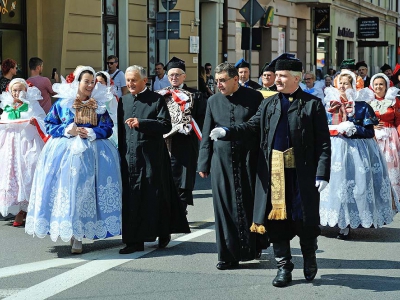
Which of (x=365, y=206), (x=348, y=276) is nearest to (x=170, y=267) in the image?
(x=348, y=276)

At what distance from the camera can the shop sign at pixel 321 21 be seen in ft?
125

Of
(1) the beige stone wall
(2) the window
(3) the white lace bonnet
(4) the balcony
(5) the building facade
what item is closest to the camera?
(3) the white lace bonnet

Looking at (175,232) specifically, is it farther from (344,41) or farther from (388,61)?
(388,61)

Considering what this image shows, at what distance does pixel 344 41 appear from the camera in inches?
1746

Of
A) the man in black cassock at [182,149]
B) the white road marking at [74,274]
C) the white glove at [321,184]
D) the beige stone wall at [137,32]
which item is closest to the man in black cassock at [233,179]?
the white glove at [321,184]

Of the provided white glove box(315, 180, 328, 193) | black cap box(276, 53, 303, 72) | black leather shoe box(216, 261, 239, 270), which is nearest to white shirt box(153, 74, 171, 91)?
black leather shoe box(216, 261, 239, 270)

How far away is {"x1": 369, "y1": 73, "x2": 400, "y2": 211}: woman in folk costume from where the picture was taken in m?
10.8

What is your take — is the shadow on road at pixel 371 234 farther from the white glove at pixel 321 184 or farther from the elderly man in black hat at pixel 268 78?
the white glove at pixel 321 184

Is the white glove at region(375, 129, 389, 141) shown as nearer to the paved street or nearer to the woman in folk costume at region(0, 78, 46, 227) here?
the paved street

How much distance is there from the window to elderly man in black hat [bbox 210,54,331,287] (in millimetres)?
14184

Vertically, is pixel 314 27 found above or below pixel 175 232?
above

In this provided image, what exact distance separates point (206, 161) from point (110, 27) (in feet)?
46.1

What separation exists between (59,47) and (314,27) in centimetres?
2179

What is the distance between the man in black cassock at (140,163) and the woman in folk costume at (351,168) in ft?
6.34
